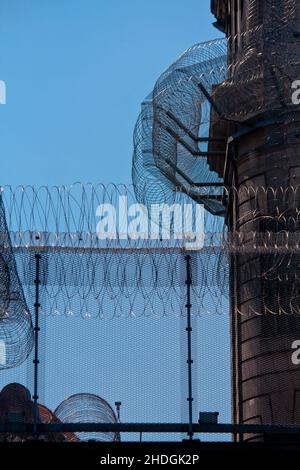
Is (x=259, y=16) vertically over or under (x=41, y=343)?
over

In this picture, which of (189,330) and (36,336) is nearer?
(36,336)

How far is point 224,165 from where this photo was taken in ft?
94.4

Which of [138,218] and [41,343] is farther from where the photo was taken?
[138,218]

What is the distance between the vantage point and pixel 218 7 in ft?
116

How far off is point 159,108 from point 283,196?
4005mm

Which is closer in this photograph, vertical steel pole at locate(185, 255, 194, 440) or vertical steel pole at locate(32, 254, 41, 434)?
vertical steel pole at locate(32, 254, 41, 434)

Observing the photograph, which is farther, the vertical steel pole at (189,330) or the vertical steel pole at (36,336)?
the vertical steel pole at (189,330)

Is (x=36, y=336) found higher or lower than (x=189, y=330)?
lower
